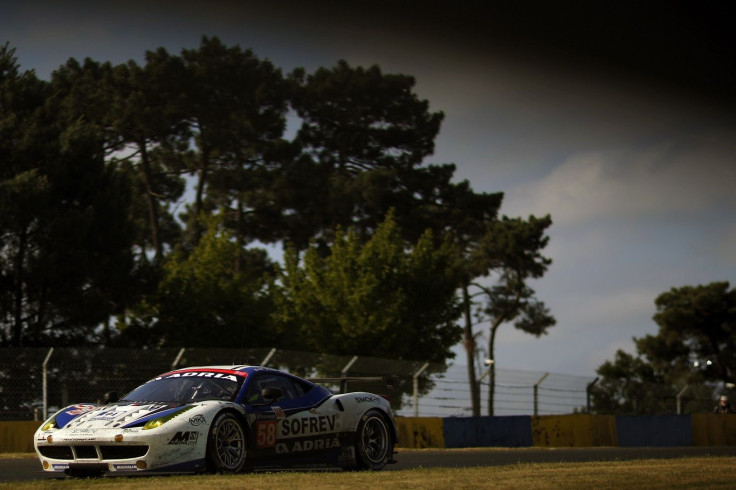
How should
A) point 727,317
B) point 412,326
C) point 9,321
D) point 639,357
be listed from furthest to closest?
point 639,357 → point 727,317 → point 412,326 → point 9,321

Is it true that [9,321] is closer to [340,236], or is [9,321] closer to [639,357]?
[340,236]

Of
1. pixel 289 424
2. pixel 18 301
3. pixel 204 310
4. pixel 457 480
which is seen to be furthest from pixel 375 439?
pixel 204 310

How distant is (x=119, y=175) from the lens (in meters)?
38.4

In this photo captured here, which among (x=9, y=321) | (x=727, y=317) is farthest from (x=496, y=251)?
(x=9, y=321)

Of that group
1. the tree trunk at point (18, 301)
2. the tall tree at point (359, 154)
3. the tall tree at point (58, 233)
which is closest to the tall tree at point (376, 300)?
the tall tree at point (359, 154)

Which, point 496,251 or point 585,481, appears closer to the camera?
point 585,481

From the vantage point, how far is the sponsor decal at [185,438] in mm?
9852

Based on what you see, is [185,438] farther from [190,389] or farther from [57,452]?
[57,452]

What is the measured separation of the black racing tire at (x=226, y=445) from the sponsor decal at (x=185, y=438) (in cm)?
16

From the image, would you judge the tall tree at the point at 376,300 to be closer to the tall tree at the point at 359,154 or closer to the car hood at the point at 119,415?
the tall tree at the point at 359,154

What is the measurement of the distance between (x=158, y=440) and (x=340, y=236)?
40.3 m

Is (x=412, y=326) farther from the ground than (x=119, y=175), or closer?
closer

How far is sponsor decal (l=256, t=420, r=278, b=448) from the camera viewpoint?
1076 cm

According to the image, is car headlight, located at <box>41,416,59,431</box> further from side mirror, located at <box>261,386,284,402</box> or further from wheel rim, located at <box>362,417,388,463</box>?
wheel rim, located at <box>362,417,388,463</box>
